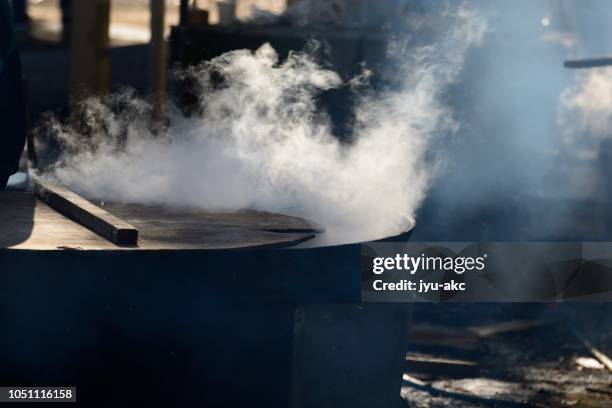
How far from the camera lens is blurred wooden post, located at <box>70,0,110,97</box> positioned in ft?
34.8

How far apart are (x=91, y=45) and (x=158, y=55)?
611mm

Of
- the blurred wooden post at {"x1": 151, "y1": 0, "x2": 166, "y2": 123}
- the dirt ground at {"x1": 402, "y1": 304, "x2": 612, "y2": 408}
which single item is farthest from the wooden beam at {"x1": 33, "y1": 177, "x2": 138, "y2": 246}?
the blurred wooden post at {"x1": 151, "y1": 0, "x2": 166, "y2": 123}

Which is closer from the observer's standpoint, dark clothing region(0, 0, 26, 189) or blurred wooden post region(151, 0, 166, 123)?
dark clothing region(0, 0, 26, 189)

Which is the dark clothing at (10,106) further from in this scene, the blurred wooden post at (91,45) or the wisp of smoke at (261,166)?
the blurred wooden post at (91,45)

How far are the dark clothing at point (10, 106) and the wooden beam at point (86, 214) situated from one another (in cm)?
25

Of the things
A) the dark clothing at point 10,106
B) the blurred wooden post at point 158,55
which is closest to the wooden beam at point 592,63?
the blurred wooden post at point 158,55

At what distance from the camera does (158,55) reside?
10.6 meters

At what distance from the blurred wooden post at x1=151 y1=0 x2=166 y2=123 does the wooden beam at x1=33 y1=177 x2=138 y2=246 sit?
Result: 5096 mm

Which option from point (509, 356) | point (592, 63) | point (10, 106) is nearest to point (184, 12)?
point (592, 63)

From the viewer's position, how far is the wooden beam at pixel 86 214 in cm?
394

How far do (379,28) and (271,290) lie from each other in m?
5.74

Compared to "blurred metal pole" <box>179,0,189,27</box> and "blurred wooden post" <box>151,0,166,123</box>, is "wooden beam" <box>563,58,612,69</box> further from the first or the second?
"blurred wooden post" <box>151,0,166,123</box>

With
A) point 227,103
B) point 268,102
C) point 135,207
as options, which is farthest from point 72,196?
point 227,103

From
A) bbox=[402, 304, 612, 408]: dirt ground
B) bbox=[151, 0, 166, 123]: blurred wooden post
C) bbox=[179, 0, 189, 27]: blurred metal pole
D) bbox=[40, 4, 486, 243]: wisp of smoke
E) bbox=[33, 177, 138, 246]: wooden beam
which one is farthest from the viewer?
bbox=[151, 0, 166, 123]: blurred wooden post
